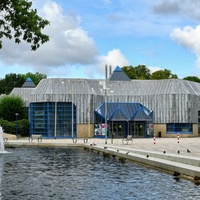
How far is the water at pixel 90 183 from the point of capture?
17.3m

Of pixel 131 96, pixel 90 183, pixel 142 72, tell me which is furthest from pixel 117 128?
pixel 90 183

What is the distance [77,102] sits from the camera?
8194cm

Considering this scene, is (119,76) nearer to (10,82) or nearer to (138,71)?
(138,71)

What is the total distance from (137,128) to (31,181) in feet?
204

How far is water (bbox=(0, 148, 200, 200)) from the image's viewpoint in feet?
56.9

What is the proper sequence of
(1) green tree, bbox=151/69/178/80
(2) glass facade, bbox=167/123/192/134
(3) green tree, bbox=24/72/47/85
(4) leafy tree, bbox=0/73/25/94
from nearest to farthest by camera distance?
(2) glass facade, bbox=167/123/192/134, (1) green tree, bbox=151/69/178/80, (4) leafy tree, bbox=0/73/25/94, (3) green tree, bbox=24/72/47/85

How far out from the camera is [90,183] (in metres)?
20.6

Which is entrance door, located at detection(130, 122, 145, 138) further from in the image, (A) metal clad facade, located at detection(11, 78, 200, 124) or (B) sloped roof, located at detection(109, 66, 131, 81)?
(B) sloped roof, located at detection(109, 66, 131, 81)

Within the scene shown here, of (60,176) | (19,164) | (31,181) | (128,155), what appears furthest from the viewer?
(128,155)

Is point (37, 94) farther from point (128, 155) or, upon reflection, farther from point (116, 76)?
point (128, 155)

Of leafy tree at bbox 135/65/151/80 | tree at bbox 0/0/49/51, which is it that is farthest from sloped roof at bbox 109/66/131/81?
tree at bbox 0/0/49/51

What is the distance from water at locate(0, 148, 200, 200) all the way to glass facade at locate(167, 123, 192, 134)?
55365 millimetres

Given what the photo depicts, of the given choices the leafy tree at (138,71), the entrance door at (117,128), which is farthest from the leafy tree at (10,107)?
the leafy tree at (138,71)

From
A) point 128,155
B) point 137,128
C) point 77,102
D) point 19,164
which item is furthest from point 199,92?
point 19,164
